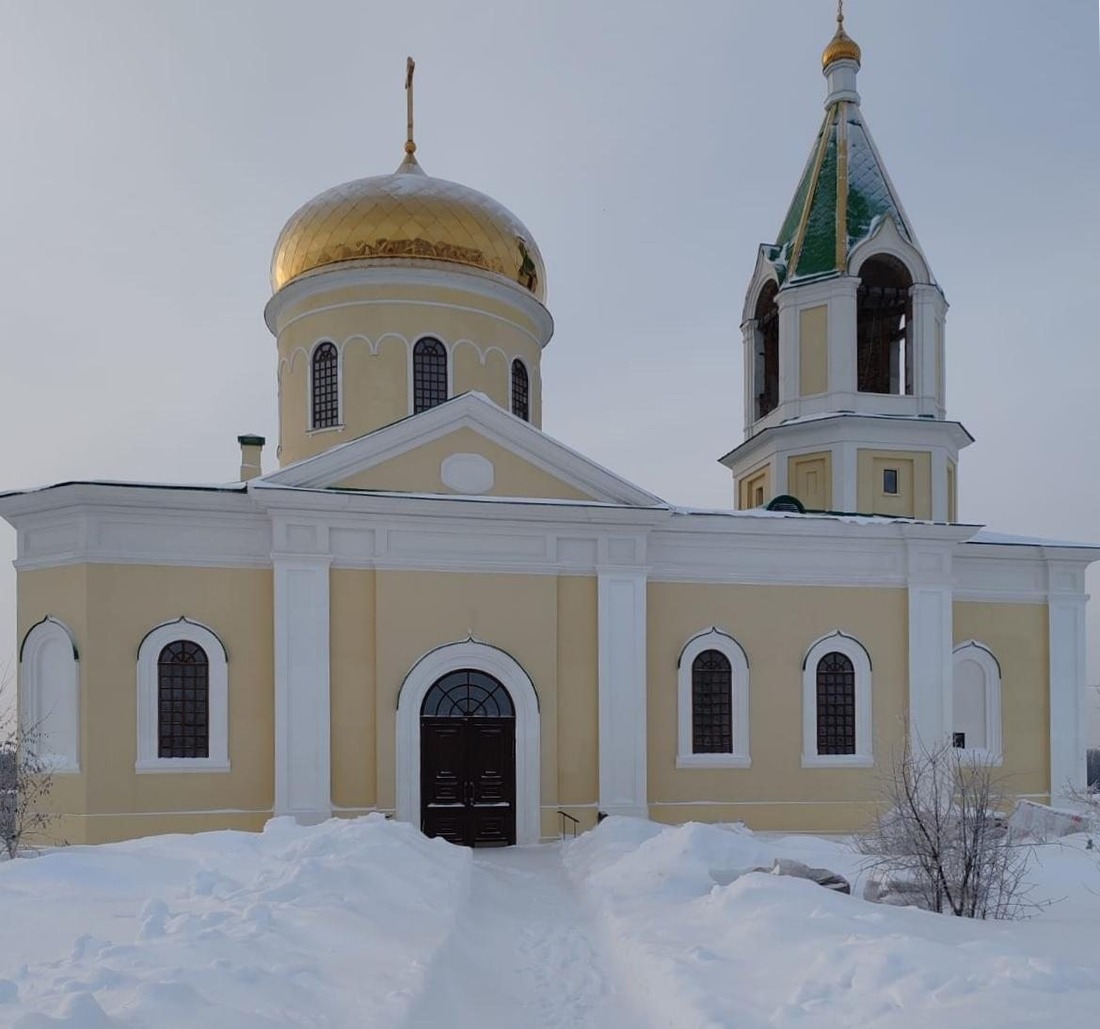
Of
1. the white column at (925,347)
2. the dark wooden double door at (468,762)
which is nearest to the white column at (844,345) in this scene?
the white column at (925,347)

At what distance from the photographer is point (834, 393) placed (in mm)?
16953

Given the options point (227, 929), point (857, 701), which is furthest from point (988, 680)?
point (227, 929)

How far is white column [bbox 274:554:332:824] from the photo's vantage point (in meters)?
12.5

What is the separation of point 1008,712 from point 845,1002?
1260cm

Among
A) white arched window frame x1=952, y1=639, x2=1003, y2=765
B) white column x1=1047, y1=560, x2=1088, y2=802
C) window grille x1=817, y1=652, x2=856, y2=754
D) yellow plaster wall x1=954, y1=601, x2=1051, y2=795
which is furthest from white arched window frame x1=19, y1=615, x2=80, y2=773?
white column x1=1047, y1=560, x2=1088, y2=802

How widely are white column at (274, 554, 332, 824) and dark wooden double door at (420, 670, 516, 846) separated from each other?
1.35 m

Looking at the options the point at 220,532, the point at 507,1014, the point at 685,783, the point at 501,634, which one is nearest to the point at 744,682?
the point at 685,783

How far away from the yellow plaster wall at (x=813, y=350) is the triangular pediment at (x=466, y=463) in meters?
4.95

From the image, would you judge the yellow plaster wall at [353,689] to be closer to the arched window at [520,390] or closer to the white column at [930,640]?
the arched window at [520,390]

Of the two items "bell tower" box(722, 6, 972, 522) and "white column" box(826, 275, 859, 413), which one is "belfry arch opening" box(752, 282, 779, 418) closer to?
"bell tower" box(722, 6, 972, 522)

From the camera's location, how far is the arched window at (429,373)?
16.5 meters

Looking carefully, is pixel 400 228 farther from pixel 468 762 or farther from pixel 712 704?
pixel 712 704

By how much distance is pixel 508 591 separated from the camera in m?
13.4

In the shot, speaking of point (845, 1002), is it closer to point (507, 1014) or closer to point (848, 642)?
point (507, 1014)
